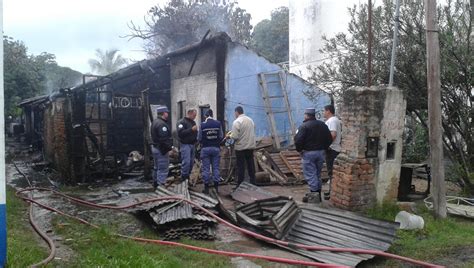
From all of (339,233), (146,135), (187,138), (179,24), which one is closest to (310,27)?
(179,24)

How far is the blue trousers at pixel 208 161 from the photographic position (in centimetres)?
880

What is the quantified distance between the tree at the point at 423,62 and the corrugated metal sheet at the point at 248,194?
10.9ft

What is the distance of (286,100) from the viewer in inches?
534

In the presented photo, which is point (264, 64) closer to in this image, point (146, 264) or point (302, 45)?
point (146, 264)

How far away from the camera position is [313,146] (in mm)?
7484

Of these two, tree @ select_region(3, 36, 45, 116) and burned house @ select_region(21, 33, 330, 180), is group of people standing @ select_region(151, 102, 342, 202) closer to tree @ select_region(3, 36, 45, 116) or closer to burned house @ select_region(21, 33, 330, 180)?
burned house @ select_region(21, 33, 330, 180)

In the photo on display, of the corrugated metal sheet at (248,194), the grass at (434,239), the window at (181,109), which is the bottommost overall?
the grass at (434,239)

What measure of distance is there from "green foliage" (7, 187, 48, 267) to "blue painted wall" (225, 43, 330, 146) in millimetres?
6860

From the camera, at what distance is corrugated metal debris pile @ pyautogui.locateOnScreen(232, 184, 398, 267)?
5.04 metres

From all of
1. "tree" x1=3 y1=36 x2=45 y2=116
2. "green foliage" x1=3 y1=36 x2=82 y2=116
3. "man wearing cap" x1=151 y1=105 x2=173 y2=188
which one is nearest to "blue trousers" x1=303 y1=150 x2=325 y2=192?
"man wearing cap" x1=151 y1=105 x2=173 y2=188

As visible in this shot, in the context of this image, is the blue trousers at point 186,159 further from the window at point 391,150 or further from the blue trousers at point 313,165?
the window at point 391,150

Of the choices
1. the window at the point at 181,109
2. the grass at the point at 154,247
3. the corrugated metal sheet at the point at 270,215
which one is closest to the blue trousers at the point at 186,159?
the grass at the point at 154,247

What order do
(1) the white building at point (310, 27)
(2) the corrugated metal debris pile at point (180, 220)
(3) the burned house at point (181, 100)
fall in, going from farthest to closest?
(1) the white building at point (310, 27) → (3) the burned house at point (181, 100) → (2) the corrugated metal debris pile at point (180, 220)

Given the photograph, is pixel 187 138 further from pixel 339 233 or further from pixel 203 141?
pixel 339 233
